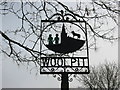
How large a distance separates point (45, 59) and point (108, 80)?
20822 millimetres

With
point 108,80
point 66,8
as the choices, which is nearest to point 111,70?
point 108,80

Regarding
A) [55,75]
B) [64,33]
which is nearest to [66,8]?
[64,33]

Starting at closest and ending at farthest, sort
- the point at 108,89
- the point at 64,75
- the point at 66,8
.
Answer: the point at 64,75
the point at 66,8
the point at 108,89

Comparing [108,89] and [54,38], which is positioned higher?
[54,38]

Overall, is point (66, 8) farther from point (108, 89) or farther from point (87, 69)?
point (108, 89)

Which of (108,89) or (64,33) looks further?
(108,89)

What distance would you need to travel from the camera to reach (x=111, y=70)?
950 inches

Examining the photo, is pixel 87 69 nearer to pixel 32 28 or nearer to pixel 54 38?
pixel 54 38

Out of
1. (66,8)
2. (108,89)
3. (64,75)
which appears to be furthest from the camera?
(108,89)

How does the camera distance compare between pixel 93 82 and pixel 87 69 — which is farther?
pixel 93 82

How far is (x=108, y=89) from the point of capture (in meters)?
24.0

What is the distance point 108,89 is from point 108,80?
807 mm

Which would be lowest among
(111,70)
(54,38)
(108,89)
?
(108,89)

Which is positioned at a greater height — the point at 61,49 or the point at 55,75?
the point at 61,49
